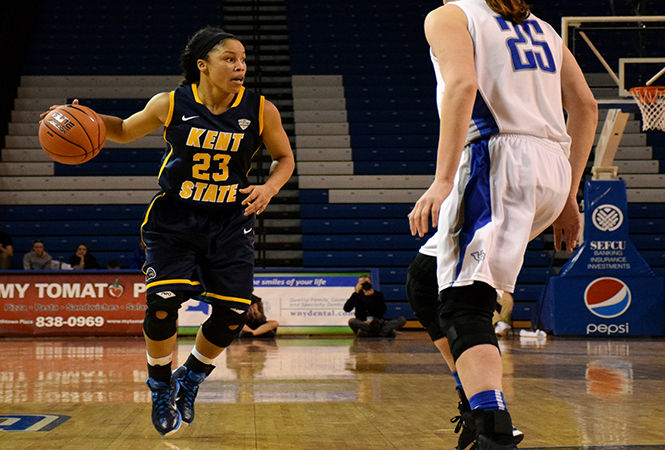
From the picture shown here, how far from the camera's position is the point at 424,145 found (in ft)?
50.0

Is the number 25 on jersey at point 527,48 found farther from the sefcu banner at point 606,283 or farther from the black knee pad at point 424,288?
the sefcu banner at point 606,283

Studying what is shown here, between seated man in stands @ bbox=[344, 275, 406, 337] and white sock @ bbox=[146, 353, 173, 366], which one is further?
seated man in stands @ bbox=[344, 275, 406, 337]

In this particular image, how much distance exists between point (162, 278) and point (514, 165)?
1771mm

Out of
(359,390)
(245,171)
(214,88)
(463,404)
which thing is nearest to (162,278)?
(245,171)

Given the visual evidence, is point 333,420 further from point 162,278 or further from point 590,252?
point 590,252

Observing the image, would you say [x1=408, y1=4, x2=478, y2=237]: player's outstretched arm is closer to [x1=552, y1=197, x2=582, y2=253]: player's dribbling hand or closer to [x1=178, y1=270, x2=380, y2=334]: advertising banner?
[x1=552, y1=197, x2=582, y2=253]: player's dribbling hand

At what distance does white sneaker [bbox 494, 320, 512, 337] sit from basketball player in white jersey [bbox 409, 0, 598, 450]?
352 inches

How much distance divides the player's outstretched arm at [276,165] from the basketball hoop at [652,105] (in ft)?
21.9

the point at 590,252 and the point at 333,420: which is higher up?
the point at 333,420

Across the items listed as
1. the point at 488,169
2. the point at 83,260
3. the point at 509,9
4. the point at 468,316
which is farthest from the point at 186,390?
the point at 83,260

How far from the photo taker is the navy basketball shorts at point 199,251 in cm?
350

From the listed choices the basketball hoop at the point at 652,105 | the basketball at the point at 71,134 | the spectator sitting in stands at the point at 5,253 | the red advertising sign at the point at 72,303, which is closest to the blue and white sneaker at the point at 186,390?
the basketball at the point at 71,134

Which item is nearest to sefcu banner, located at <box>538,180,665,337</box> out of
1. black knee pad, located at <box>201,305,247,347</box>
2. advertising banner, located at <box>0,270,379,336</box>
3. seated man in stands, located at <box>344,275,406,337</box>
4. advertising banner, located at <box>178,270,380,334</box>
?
seated man in stands, located at <box>344,275,406,337</box>

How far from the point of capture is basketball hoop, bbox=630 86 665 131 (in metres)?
9.23
